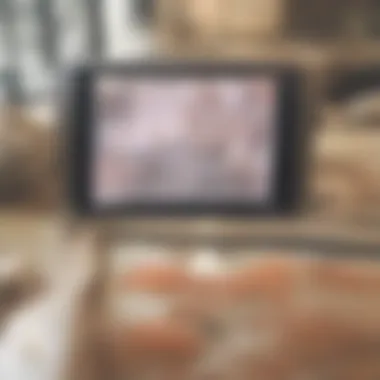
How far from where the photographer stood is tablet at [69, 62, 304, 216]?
3.78 feet

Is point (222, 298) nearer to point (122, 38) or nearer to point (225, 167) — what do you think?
point (225, 167)

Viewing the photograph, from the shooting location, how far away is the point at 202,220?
1.18 metres

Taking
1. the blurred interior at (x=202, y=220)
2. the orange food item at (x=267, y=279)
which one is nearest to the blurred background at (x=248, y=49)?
the blurred interior at (x=202, y=220)

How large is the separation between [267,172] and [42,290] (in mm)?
338

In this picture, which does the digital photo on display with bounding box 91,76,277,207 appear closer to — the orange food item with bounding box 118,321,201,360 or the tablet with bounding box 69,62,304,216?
the tablet with bounding box 69,62,304,216

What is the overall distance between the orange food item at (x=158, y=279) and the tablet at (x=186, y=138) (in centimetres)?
10

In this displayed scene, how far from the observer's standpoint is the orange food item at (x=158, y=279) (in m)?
1.08

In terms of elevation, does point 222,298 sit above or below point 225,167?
below

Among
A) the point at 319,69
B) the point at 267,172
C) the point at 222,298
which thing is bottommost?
the point at 222,298

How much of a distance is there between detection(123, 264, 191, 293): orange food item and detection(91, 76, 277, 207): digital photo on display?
0.35ft

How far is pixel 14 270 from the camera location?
1.12 meters

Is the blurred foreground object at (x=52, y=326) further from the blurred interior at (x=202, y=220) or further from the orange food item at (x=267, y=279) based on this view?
the orange food item at (x=267, y=279)

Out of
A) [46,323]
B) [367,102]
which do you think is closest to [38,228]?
[46,323]

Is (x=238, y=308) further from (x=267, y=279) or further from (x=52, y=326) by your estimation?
(x=52, y=326)
